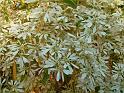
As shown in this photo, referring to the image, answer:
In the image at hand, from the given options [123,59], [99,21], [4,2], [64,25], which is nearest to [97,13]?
[99,21]

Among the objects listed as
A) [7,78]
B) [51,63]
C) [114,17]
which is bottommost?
[7,78]

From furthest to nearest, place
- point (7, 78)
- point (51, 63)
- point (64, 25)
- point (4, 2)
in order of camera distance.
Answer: point (4, 2) < point (7, 78) < point (64, 25) < point (51, 63)

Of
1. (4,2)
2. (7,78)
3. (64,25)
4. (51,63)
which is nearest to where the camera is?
(51,63)

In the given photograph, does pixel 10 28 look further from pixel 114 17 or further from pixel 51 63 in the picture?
pixel 114 17

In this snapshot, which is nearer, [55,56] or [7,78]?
[55,56]

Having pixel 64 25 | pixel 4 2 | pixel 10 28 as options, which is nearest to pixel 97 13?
pixel 64 25

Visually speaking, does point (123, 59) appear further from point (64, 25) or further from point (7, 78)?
point (7, 78)

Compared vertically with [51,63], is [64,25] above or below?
above
